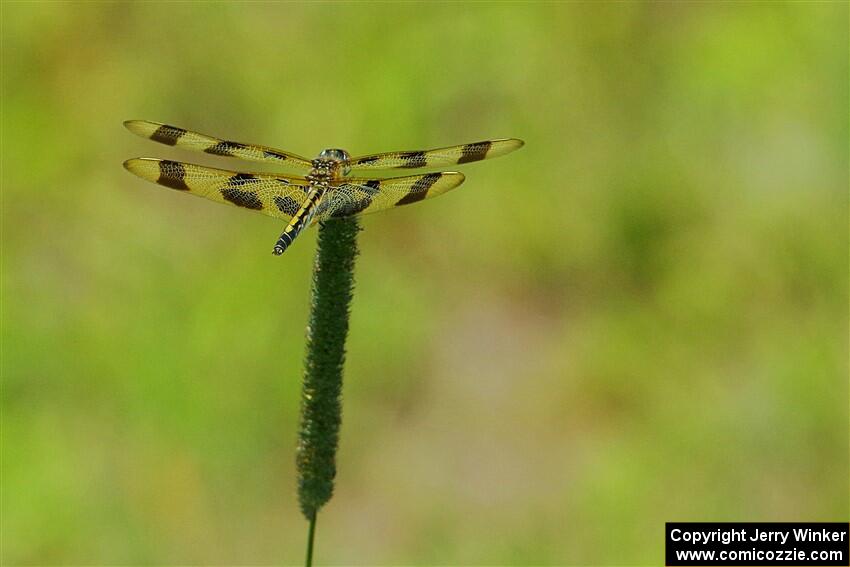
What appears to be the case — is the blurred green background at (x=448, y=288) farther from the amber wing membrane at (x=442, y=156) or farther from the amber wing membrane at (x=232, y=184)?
the amber wing membrane at (x=232, y=184)

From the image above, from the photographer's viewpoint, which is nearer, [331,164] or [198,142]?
[331,164]

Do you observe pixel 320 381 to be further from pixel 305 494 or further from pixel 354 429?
pixel 354 429

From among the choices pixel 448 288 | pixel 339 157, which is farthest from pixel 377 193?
pixel 448 288

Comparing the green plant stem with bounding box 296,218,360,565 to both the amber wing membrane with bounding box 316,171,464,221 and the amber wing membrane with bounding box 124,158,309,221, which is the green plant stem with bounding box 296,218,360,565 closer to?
the amber wing membrane with bounding box 316,171,464,221

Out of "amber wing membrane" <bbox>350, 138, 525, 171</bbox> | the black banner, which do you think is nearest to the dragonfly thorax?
"amber wing membrane" <bbox>350, 138, 525, 171</bbox>

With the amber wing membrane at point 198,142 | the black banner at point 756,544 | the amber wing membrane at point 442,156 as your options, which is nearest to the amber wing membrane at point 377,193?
the amber wing membrane at point 442,156

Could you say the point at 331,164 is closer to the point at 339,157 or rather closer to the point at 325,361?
the point at 339,157
